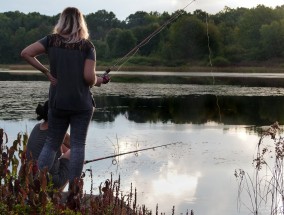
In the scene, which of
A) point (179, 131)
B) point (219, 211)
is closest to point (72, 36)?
point (219, 211)

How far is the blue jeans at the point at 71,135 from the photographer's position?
4.39m

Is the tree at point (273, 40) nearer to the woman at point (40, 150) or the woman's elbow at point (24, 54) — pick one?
the woman at point (40, 150)

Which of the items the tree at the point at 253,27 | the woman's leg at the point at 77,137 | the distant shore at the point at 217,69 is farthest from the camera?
the tree at the point at 253,27

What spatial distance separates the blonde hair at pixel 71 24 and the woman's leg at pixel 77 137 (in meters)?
0.60

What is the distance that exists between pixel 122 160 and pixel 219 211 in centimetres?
282

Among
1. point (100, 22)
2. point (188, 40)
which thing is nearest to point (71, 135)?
point (188, 40)

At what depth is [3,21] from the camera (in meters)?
101

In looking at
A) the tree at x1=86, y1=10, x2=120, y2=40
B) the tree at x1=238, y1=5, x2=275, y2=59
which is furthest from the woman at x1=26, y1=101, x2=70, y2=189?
the tree at x1=86, y1=10, x2=120, y2=40

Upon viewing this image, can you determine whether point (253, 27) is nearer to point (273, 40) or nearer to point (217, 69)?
point (273, 40)

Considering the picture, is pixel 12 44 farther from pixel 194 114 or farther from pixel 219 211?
pixel 219 211

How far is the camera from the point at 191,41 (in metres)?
71.7

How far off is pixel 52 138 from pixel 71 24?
3.07 feet

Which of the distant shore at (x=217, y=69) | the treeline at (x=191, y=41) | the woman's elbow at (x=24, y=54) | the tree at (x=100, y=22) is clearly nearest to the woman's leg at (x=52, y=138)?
the woman's elbow at (x=24, y=54)

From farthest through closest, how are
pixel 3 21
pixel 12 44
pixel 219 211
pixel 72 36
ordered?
pixel 3 21, pixel 12 44, pixel 219 211, pixel 72 36
